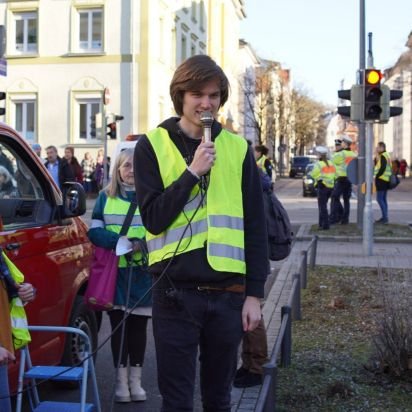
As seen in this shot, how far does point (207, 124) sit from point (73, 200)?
2360mm

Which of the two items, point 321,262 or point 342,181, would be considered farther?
point 342,181

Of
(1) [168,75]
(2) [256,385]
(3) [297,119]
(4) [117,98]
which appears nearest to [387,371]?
(2) [256,385]

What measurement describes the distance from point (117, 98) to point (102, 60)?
1.88 meters

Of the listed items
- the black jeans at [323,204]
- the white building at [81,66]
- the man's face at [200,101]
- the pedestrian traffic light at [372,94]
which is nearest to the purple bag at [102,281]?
the man's face at [200,101]

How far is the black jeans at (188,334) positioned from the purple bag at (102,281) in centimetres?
203

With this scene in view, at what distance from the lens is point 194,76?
2.99 m

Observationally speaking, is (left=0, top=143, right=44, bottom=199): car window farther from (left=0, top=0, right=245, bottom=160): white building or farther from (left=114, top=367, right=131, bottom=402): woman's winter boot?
(left=0, top=0, right=245, bottom=160): white building

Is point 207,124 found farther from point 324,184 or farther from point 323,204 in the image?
point 324,184

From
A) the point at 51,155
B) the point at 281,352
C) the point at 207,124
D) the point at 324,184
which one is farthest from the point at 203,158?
the point at 324,184

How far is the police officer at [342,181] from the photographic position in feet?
56.3

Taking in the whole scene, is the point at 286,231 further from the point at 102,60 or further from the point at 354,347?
the point at 102,60

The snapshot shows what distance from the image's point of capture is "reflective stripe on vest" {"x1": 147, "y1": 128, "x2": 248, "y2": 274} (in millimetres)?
2957

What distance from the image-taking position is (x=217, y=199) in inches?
118

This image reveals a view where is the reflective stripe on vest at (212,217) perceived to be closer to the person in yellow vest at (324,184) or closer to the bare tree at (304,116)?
the person in yellow vest at (324,184)
